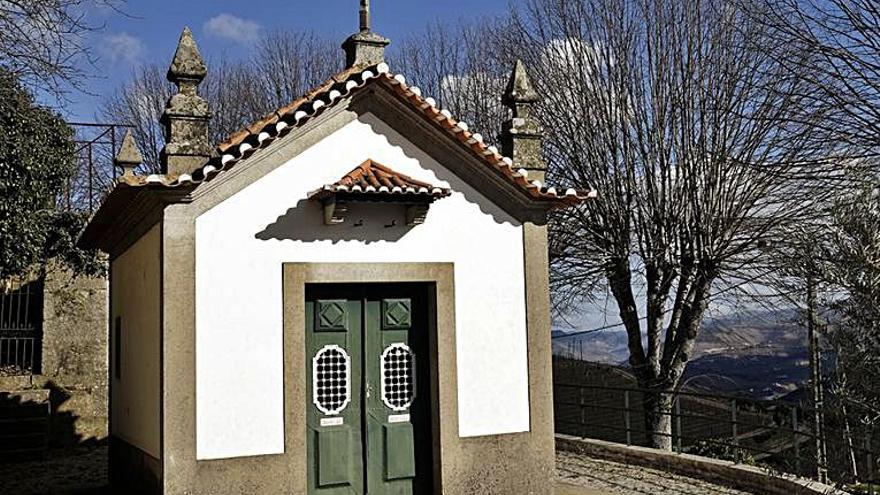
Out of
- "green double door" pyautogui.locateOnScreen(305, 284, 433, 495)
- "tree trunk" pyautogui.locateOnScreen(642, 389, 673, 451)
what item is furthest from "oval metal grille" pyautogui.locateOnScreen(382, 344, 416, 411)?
"tree trunk" pyautogui.locateOnScreen(642, 389, 673, 451)

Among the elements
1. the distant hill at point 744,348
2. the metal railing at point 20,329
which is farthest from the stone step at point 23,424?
the distant hill at point 744,348

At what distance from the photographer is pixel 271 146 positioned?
8.65 metres

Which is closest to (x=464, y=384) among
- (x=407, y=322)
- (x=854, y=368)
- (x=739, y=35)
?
(x=407, y=322)

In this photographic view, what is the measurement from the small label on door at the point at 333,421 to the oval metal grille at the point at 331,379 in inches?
2.5

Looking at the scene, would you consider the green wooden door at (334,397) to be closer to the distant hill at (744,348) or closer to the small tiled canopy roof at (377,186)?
the small tiled canopy roof at (377,186)

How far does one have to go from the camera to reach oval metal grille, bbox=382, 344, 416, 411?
9.18 metres

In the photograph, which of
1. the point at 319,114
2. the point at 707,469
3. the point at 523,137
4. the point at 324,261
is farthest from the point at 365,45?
the point at 707,469

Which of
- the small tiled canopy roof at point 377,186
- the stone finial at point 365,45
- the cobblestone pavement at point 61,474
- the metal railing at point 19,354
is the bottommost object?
the cobblestone pavement at point 61,474

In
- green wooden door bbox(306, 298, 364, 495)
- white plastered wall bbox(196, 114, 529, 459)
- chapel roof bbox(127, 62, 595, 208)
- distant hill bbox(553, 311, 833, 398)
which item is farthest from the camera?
distant hill bbox(553, 311, 833, 398)

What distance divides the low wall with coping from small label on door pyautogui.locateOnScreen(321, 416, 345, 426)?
5213 mm

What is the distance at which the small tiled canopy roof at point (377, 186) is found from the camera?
844 centimetres

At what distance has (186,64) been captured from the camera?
8867mm

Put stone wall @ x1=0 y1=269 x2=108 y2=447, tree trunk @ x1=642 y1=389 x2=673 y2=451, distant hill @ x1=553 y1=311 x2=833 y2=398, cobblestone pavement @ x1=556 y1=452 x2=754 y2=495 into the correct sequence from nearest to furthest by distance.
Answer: cobblestone pavement @ x1=556 y1=452 x2=754 y2=495 < tree trunk @ x1=642 y1=389 x2=673 y2=451 < distant hill @ x1=553 y1=311 x2=833 y2=398 < stone wall @ x1=0 y1=269 x2=108 y2=447

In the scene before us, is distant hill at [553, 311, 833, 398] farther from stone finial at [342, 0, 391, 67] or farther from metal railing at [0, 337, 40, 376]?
metal railing at [0, 337, 40, 376]
